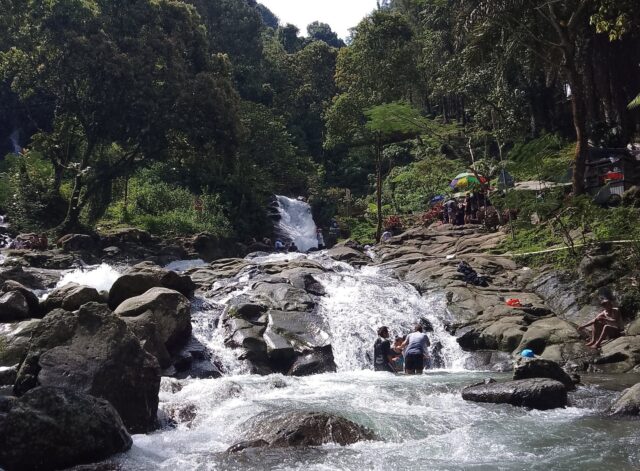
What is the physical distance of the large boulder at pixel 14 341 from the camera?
11.2m

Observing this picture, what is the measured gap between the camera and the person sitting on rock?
12930 mm

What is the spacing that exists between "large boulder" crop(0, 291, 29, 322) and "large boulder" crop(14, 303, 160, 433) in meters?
4.24

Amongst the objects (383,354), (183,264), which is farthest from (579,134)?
(183,264)

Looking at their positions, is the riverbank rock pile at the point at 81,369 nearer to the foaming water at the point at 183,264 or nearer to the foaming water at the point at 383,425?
the foaming water at the point at 383,425

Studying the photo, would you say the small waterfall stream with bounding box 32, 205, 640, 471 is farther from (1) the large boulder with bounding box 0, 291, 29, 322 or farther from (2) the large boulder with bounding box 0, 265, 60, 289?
(2) the large boulder with bounding box 0, 265, 60, 289

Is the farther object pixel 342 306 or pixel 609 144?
pixel 609 144

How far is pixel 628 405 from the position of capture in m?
8.44

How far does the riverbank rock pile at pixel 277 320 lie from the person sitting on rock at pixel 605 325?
5.52 metres

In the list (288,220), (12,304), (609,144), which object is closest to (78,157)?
(288,220)

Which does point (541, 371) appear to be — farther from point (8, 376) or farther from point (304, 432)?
point (8, 376)

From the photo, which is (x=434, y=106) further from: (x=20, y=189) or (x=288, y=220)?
(x=20, y=189)

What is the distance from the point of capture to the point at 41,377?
8.04 metres

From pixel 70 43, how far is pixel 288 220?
15615mm

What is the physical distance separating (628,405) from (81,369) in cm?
739
